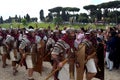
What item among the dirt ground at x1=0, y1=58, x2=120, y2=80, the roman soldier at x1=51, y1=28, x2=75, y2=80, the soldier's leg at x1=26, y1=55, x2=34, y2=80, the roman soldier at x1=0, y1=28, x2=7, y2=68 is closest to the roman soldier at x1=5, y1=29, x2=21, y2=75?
the dirt ground at x1=0, y1=58, x2=120, y2=80

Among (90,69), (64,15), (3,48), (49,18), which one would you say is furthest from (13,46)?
(64,15)

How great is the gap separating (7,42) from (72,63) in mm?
6727

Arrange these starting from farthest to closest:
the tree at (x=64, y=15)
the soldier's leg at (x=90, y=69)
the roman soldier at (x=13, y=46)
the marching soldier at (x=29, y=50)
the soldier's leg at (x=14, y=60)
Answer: the tree at (x=64, y=15) → the roman soldier at (x=13, y=46) → the soldier's leg at (x=14, y=60) → the marching soldier at (x=29, y=50) → the soldier's leg at (x=90, y=69)

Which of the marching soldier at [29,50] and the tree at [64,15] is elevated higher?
the marching soldier at [29,50]

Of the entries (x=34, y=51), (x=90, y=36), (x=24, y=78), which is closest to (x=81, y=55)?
(x=90, y=36)

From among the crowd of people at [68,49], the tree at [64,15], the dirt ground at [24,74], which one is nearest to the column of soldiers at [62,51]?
the crowd of people at [68,49]

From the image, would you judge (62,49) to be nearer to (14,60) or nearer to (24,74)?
(24,74)

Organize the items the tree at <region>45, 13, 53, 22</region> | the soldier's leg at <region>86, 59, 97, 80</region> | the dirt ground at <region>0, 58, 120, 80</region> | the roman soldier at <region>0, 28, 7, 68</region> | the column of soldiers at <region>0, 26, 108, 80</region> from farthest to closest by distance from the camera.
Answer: the tree at <region>45, 13, 53, 22</region> → the roman soldier at <region>0, 28, 7, 68</region> → the dirt ground at <region>0, 58, 120, 80</region> → the soldier's leg at <region>86, 59, 97, 80</region> → the column of soldiers at <region>0, 26, 108, 80</region>

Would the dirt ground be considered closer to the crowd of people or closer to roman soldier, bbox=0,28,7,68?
the crowd of people

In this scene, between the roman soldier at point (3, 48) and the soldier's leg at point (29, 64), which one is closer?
the soldier's leg at point (29, 64)

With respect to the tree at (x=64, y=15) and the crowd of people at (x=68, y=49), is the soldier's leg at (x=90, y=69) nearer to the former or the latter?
the crowd of people at (x=68, y=49)

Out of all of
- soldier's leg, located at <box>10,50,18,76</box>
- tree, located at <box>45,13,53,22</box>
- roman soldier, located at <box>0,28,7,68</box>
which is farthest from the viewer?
tree, located at <box>45,13,53,22</box>

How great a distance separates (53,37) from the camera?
15953 millimetres

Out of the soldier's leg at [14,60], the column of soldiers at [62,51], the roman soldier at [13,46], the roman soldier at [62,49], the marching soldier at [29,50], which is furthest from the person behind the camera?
the roman soldier at [13,46]
